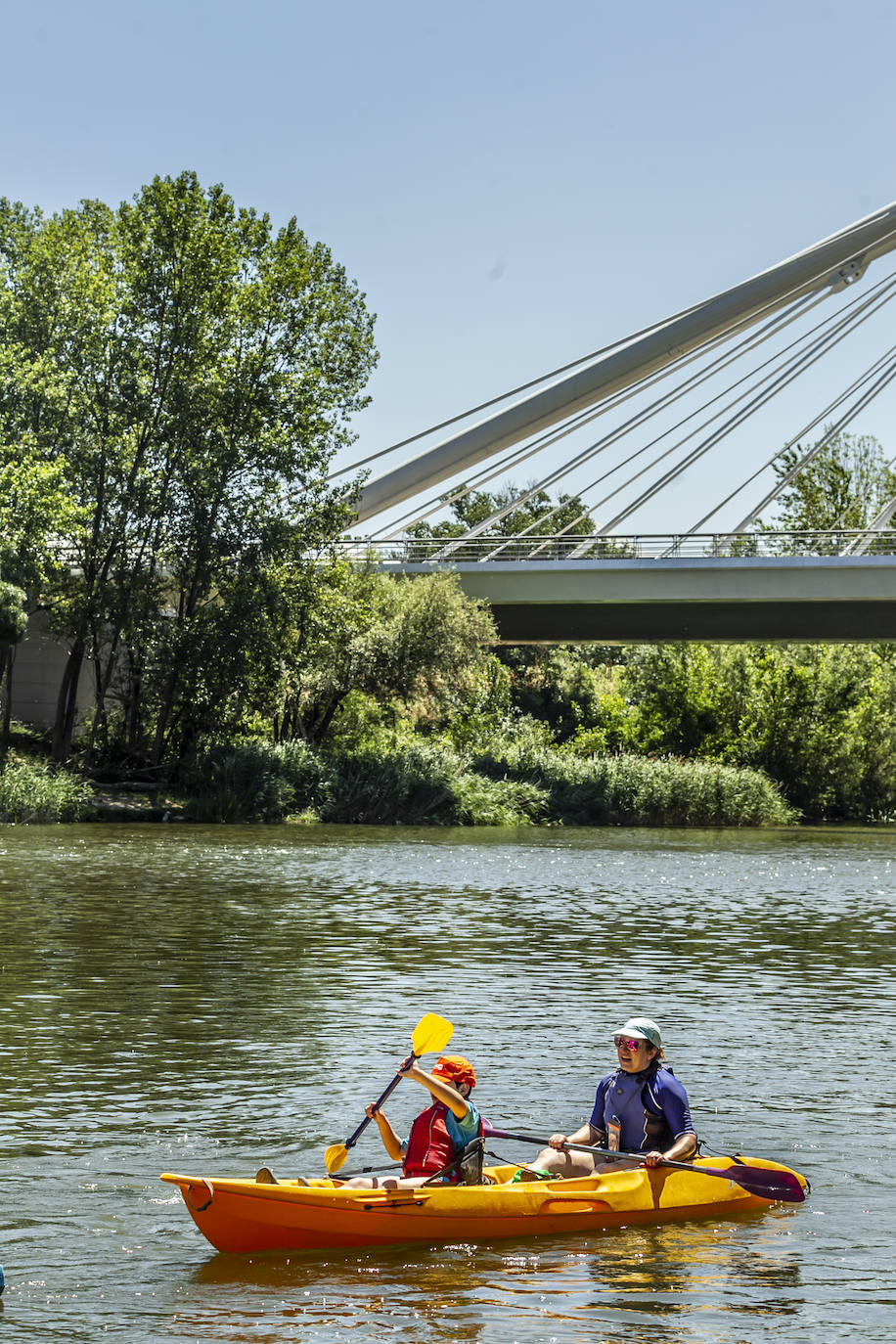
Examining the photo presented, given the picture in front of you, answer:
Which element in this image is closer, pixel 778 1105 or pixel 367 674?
pixel 778 1105

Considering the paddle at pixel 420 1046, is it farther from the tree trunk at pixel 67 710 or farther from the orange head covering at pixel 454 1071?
the tree trunk at pixel 67 710

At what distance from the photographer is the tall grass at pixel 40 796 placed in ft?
113

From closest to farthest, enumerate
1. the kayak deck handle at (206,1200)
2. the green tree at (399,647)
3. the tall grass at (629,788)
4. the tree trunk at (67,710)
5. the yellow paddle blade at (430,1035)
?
the kayak deck handle at (206,1200)
the yellow paddle blade at (430,1035)
the tree trunk at (67,710)
the green tree at (399,647)
the tall grass at (629,788)

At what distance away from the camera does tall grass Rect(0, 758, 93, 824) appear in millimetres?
34562

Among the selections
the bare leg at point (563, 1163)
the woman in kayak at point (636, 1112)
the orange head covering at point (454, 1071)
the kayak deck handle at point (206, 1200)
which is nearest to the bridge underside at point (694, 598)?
the woman in kayak at point (636, 1112)

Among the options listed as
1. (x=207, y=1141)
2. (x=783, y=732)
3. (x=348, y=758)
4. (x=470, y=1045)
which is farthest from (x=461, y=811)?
(x=207, y=1141)

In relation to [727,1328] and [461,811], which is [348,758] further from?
[727,1328]

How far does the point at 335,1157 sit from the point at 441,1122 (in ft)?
2.05

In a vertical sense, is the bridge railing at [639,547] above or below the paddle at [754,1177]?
above

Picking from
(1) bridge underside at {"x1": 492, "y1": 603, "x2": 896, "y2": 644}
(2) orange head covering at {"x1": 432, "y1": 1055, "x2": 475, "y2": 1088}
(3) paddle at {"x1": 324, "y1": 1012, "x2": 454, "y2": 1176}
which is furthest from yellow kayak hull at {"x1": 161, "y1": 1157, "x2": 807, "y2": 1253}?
(1) bridge underside at {"x1": 492, "y1": 603, "x2": 896, "y2": 644}

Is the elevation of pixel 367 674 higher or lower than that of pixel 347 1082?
higher

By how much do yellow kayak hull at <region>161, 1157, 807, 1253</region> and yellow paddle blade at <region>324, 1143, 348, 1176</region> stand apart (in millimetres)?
332

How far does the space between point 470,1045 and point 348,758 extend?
29256 mm

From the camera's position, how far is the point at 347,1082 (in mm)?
10992
